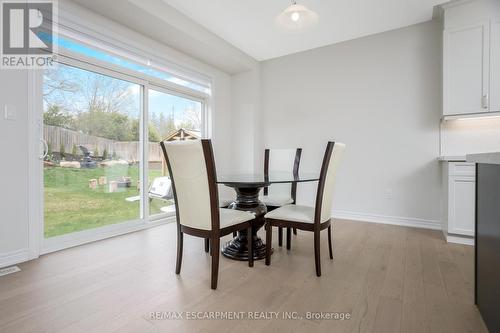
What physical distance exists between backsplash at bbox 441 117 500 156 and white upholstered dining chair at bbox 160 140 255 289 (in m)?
2.90

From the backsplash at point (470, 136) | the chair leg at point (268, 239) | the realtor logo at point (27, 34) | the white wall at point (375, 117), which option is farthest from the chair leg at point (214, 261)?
the backsplash at point (470, 136)

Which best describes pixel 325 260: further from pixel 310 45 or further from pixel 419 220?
pixel 310 45

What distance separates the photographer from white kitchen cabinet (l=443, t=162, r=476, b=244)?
2557 millimetres

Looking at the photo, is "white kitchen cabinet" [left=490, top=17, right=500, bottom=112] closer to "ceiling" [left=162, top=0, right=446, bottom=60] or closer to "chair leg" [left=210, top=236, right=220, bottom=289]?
"ceiling" [left=162, top=0, right=446, bottom=60]

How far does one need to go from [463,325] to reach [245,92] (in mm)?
4103

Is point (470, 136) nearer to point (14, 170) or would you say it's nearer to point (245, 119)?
point (245, 119)

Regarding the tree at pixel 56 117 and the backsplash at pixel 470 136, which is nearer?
the tree at pixel 56 117

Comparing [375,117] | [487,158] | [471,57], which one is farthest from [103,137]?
[471,57]

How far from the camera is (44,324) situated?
52.7 inches

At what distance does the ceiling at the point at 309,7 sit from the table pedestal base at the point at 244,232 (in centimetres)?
220

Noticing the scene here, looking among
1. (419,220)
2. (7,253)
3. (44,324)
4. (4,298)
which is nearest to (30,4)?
(7,253)

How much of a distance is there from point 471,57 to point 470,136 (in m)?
0.90

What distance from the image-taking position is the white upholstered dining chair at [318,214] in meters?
1.88

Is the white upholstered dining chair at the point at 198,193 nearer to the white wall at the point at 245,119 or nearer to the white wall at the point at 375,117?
the white wall at the point at 375,117
